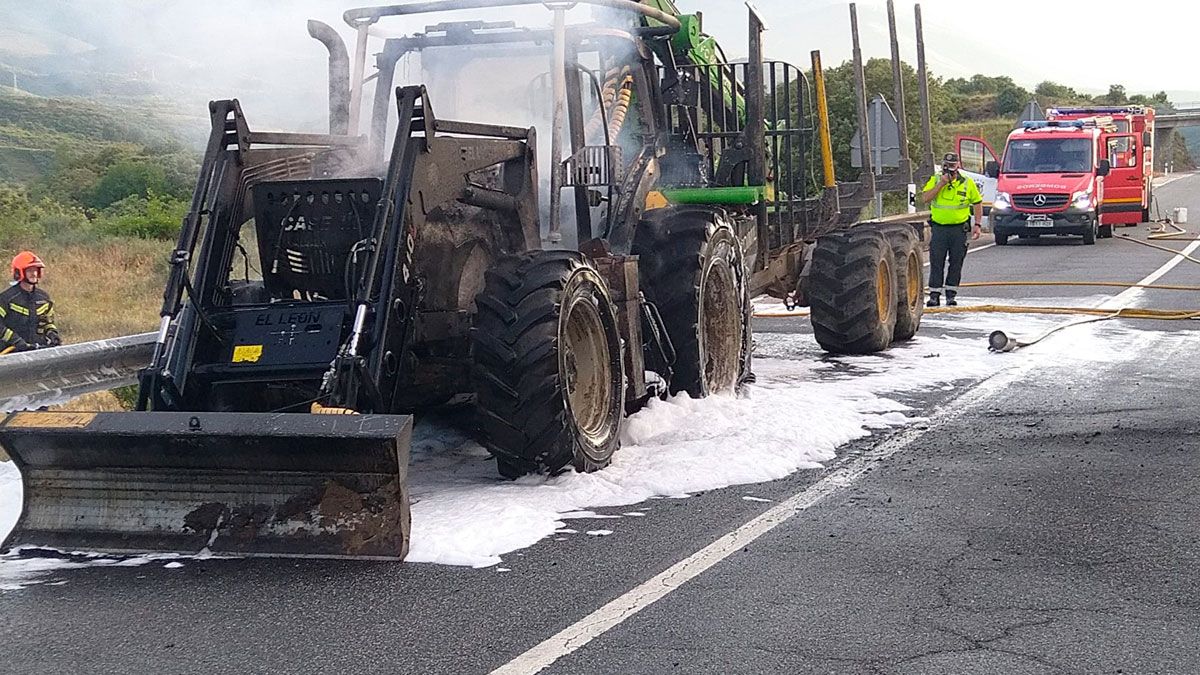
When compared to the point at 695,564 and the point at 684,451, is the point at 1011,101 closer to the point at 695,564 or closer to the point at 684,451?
the point at 684,451

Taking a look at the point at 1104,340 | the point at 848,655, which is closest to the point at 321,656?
the point at 848,655

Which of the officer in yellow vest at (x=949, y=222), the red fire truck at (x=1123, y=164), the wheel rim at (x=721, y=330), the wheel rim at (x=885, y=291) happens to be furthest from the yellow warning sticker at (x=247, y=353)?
the red fire truck at (x=1123, y=164)

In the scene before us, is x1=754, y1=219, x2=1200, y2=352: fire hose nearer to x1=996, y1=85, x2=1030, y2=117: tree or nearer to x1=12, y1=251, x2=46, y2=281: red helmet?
x1=12, y1=251, x2=46, y2=281: red helmet

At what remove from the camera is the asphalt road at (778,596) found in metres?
4.91

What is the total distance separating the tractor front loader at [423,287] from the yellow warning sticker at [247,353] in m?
0.01

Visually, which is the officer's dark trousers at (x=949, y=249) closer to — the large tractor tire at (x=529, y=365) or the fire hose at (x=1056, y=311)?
the fire hose at (x=1056, y=311)

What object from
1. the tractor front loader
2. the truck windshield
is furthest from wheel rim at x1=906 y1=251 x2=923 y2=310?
the truck windshield

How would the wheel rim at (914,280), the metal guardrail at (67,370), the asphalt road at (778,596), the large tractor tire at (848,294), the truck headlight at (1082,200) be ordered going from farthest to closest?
the truck headlight at (1082,200) < the wheel rim at (914,280) < the large tractor tire at (848,294) < the metal guardrail at (67,370) < the asphalt road at (778,596)

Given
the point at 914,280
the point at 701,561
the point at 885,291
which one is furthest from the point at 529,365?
the point at 914,280

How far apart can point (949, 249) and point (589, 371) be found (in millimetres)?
9762

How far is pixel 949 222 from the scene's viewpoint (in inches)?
663

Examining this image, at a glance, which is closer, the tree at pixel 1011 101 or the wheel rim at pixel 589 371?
the wheel rim at pixel 589 371

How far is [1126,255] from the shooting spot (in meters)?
25.6

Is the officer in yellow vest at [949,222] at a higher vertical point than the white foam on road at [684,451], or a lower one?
higher
